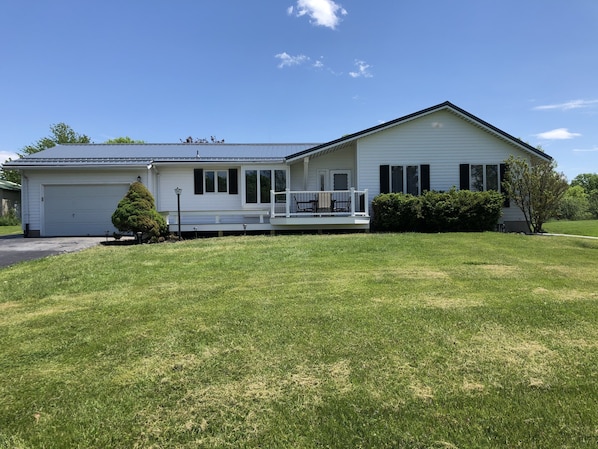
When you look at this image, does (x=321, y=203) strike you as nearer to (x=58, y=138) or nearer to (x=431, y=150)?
(x=431, y=150)

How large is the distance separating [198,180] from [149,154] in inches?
135

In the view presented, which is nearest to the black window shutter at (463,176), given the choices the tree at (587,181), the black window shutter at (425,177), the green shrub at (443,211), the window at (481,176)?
the window at (481,176)

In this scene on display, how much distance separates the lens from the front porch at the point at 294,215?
14.4m

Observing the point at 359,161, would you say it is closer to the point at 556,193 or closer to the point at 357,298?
the point at 556,193

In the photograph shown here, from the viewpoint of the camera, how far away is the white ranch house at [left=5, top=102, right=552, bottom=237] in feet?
50.0

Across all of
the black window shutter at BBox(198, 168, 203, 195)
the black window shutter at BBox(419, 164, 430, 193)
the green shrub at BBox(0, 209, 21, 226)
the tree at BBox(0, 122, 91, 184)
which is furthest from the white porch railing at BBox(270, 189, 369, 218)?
the tree at BBox(0, 122, 91, 184)

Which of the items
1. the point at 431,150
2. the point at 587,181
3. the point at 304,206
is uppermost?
the point at 587,181

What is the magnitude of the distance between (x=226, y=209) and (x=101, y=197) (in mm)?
5444

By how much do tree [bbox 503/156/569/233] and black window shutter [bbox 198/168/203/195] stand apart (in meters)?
12.8

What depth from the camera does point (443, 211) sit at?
1374 cm

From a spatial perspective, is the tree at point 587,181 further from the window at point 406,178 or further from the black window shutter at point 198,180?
the black window shutter at point 198,180

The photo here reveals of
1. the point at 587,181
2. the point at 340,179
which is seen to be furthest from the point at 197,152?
the point at 587,181

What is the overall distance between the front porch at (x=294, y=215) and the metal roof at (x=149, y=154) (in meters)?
2.19

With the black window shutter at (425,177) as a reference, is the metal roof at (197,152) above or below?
above
